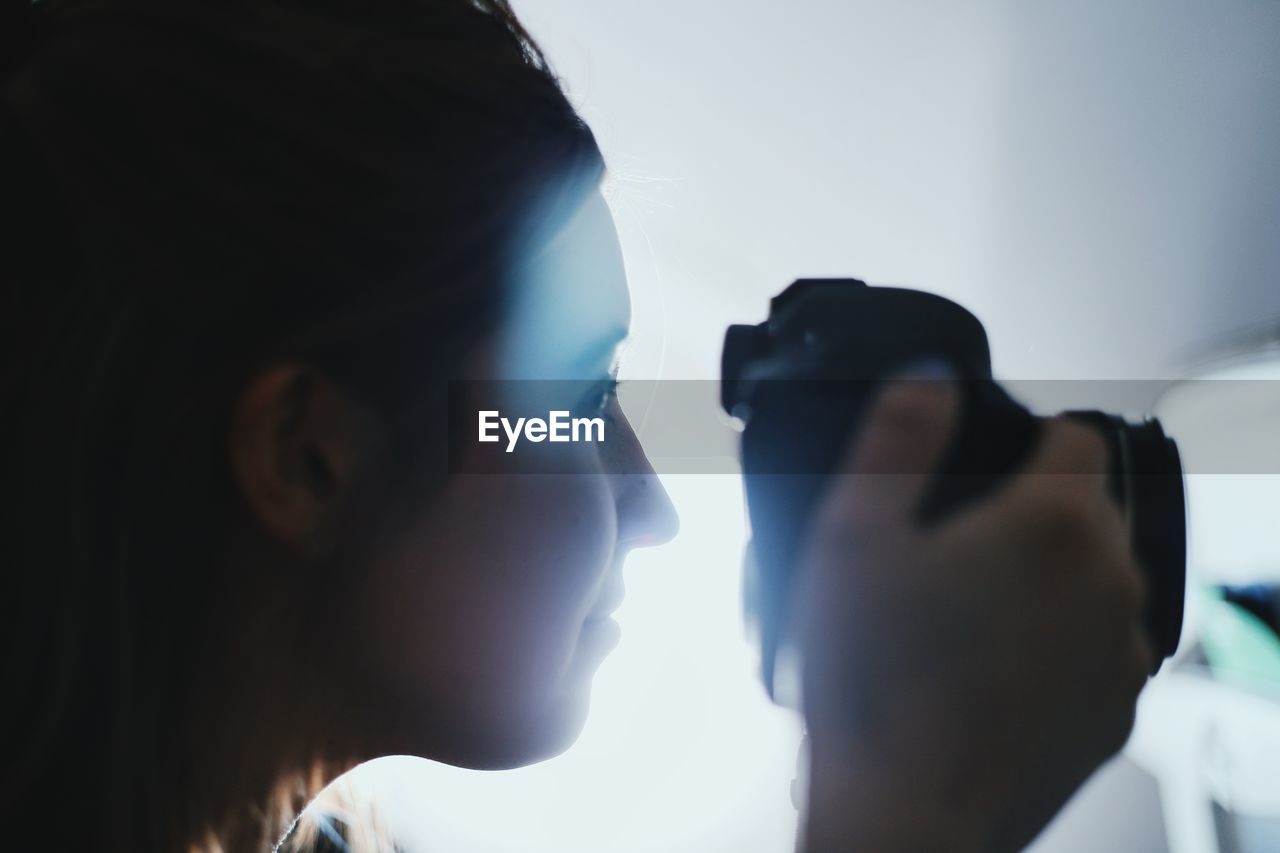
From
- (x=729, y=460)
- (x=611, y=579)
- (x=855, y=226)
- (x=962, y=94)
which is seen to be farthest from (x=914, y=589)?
(x=962, y=94)

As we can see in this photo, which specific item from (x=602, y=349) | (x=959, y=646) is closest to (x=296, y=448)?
(x=602, y=349)

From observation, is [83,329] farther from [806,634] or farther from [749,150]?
[749,150]

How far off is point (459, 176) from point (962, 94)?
78cm

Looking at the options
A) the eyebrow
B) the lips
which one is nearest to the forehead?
the eyebrow

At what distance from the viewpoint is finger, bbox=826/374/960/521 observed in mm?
234

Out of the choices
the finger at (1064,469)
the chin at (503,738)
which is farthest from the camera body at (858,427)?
→ the chin at (503,738)

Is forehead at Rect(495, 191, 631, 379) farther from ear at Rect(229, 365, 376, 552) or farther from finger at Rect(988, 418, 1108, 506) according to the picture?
finger at Rect(988, 418, 1108, 506)

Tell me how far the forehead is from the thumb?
120 mm

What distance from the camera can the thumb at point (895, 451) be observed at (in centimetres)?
23

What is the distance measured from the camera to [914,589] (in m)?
0.23

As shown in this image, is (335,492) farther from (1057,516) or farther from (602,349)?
(1057,516)

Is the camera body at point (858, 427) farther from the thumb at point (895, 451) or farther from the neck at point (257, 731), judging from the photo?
the neck at point (257, 731)

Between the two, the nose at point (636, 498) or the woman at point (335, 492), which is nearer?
the woman at point (335, 492)

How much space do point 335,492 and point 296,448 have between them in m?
0.02
